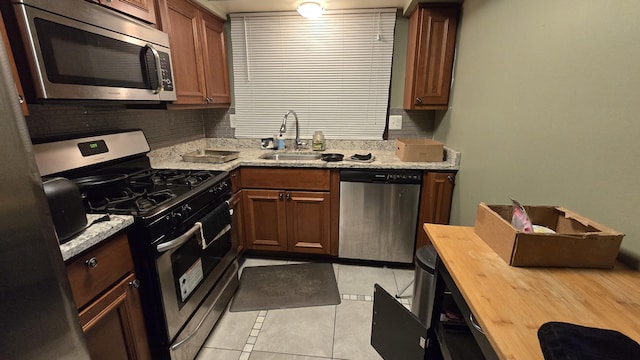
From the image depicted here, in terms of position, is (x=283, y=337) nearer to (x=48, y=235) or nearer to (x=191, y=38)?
(x=48, y=235)

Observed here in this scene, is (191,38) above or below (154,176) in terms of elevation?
above

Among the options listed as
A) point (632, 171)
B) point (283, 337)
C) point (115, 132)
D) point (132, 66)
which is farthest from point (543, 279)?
point (115, 132)

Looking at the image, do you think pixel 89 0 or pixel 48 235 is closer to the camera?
pixel 48 235

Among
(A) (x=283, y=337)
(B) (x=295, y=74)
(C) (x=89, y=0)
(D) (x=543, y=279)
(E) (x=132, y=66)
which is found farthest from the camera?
(B) (x=295, y=74)

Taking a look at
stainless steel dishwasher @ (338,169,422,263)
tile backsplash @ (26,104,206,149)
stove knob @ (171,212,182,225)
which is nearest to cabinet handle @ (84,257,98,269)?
stove knob @ (171,212,182,225)

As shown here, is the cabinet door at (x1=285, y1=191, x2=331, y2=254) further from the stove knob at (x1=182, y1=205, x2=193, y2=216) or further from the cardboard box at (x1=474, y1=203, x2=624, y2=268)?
the cardboard box at (x1=474, y1=203, x2=624, y2=268)

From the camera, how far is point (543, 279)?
77 cm

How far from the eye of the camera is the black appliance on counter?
48.5 inches

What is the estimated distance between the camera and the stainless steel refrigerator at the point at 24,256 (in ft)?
1.85

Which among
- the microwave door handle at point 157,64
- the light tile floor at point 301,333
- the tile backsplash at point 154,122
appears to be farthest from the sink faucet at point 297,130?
the light tile floor at point 301,333

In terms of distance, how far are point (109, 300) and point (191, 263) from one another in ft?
1.40

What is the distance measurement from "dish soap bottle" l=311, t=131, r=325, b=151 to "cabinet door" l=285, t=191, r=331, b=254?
1.95 feet

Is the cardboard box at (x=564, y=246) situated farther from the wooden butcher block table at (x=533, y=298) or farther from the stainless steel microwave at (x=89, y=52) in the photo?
the stainless steel microwave at (x=89, y=52)

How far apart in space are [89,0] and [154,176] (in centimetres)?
96
